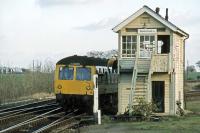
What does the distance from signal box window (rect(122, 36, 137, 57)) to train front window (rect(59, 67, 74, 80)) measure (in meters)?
2.99

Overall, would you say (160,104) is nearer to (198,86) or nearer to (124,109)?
(124,109)

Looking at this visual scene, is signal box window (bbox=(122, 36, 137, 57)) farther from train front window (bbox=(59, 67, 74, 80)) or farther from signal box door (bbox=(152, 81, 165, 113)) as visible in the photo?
train front window (bbox=(59, 67, 74, 80))

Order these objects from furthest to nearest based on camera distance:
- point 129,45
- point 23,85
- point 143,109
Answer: point 23,85 → point 129,45 → point 143,109

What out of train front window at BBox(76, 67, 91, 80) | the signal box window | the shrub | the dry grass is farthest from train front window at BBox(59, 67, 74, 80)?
the dry grass

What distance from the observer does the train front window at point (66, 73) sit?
29495 millimetres

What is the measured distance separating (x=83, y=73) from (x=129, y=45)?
292cm

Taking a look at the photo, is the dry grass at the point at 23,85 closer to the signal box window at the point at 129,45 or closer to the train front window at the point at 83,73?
the train front window at the point at 83,73

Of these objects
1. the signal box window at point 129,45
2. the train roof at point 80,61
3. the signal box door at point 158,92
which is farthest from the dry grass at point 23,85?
the signal box door at point 158,92

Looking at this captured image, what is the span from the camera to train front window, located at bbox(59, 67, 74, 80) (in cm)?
2950

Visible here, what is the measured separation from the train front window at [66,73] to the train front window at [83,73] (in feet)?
1.13

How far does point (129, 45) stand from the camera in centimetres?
2956

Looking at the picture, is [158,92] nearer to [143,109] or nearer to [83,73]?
[143,109]

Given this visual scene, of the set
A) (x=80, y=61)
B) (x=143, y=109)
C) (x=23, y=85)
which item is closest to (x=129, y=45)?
(x=80, y=61)

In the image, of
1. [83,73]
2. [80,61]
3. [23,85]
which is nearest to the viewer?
[83,73]
